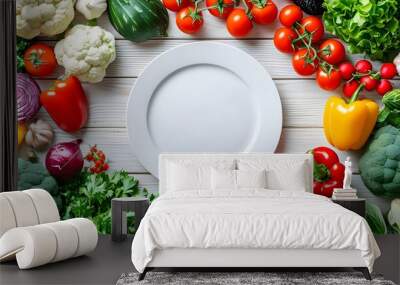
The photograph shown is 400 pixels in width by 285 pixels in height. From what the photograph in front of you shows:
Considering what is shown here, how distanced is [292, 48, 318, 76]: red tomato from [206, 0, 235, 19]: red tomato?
663 mm

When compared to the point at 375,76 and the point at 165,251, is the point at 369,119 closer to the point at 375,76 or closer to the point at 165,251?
the point at 375,76

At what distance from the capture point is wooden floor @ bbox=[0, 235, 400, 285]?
399 cm

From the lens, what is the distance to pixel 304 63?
5.57 meters

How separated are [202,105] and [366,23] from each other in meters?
1.48

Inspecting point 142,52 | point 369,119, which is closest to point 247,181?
point 369,119

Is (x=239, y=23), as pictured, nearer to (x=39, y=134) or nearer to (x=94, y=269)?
(x=39, y=134)

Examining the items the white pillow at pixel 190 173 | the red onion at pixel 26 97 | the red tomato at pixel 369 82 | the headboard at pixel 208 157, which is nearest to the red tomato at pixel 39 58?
the red onion at pixel 26 97

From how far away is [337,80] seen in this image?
558 cm

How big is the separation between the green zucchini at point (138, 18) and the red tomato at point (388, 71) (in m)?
1.82

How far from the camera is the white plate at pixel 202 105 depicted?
224 inches

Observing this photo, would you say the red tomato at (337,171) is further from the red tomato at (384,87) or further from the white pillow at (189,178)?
the white pillow at (189,178)

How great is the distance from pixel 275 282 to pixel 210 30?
259 centimetres

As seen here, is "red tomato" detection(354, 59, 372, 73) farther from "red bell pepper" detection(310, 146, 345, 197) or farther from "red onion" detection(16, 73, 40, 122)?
"red onion" detection(16, 73, 40, 122)

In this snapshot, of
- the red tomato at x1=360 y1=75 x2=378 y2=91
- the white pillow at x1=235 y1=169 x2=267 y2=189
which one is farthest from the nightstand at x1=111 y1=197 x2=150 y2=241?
the red tomato at x1=360 y1=75 x2=378 y2=91
